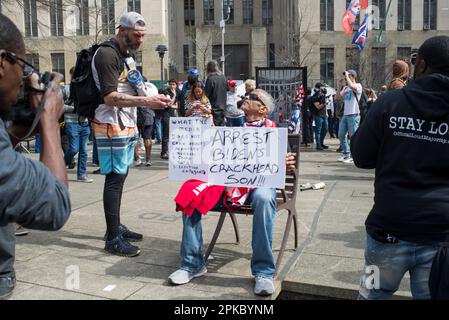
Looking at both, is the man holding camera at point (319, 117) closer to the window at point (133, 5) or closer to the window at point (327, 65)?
the window at point (327, 65)

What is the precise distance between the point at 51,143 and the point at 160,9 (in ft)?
181

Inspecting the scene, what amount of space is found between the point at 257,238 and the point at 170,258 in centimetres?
101

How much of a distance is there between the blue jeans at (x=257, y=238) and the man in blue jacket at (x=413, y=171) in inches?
46.2

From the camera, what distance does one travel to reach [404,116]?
2.45m

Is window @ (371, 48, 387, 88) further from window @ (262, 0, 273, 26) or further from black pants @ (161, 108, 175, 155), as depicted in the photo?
black pants @ (161, 108, 175, 155)

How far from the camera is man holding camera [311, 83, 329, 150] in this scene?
13.5 meters

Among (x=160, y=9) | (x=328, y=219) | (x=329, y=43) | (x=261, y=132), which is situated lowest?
(x=328, y=219)

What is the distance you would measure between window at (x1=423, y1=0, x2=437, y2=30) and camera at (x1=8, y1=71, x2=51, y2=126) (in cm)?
5918

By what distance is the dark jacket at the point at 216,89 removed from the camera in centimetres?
984

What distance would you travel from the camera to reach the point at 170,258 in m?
4.39

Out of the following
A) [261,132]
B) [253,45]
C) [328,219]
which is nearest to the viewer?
[261,132]

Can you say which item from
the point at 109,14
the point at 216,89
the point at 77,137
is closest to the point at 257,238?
the point at 77,137
